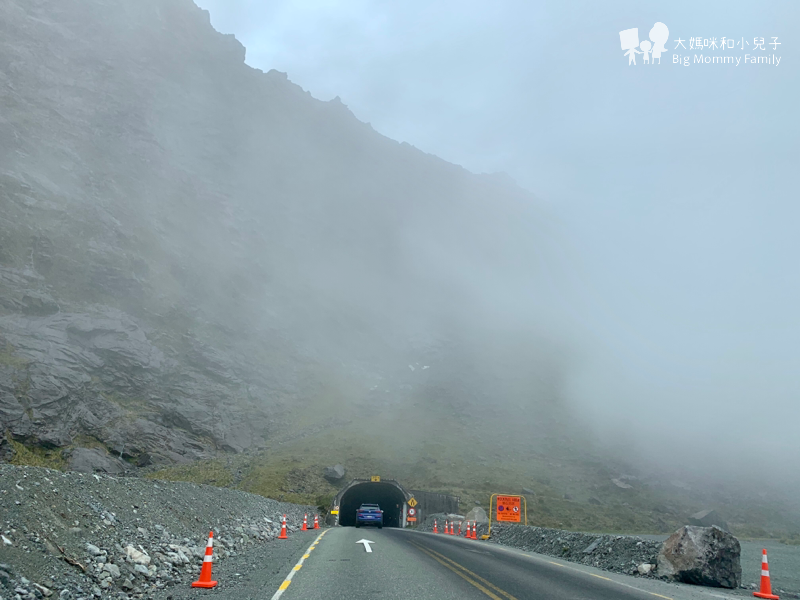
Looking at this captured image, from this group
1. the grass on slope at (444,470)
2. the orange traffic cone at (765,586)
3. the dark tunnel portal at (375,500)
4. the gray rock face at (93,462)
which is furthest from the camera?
the grass on slope at (444,470)

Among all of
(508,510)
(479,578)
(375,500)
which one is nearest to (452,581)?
(479,578)

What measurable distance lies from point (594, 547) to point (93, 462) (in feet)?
205

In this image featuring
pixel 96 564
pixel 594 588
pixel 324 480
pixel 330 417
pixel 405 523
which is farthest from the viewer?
pixel 330 417

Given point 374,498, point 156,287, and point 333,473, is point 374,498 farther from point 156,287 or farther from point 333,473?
point 156,287

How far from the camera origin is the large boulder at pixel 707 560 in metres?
14.5

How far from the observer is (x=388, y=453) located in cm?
8981

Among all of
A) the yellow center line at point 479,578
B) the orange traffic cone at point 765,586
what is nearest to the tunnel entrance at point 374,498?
the yellow center line at point 479,578

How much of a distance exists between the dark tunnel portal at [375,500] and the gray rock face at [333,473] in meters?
6.40

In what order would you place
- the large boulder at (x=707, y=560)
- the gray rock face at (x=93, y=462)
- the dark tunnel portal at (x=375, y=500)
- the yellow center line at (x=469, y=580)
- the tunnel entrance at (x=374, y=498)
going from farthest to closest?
1. the gray rock face at (x=93, y=462)
2. the dark tunnel portal at (x=375, y=500)
3. the tunnel entrance at (x=374, y=498)
4. the large boulder at (x=707, y=560)
5. the yellow center line at (x=469, y=580)

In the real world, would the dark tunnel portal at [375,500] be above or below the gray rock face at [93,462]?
below

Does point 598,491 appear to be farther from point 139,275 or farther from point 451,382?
point 139,275

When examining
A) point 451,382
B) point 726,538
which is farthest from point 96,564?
point 451,382

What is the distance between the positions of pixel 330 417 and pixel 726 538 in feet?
310

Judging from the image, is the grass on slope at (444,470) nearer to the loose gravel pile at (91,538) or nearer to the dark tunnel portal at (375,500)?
the dark tunnel portal at (375,500)
